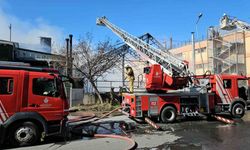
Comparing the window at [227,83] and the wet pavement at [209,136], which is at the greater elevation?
the window at [227,83]

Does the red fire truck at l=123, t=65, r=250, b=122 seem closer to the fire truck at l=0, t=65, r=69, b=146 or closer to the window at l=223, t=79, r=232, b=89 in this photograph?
the window at l=223, t=79, r=232, b=89

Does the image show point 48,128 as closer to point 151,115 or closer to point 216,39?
point 151,115

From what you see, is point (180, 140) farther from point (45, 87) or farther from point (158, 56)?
point (158, 56)

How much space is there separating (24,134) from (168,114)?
8.76m

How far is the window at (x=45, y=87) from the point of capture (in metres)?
10.8

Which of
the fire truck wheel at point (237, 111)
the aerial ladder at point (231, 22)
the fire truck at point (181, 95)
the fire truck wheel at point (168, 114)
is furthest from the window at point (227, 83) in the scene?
the aerial ladder at point (231, 22)

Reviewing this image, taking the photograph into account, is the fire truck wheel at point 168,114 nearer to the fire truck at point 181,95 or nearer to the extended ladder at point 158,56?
the fire truck at point 181,95

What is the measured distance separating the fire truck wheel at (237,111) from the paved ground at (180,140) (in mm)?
3445

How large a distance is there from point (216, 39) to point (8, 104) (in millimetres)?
40941

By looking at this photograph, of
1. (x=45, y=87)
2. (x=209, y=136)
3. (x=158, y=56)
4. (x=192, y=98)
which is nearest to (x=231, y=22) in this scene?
(x=158, y=56)

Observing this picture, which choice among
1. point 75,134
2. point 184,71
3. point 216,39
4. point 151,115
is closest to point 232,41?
point 216,39

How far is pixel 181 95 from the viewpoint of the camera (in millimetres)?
17156

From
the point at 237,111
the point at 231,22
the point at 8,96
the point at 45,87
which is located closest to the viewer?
the point at 8,96

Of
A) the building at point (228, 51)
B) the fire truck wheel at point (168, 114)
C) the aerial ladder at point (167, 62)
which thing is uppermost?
the building at point (228, 51)
